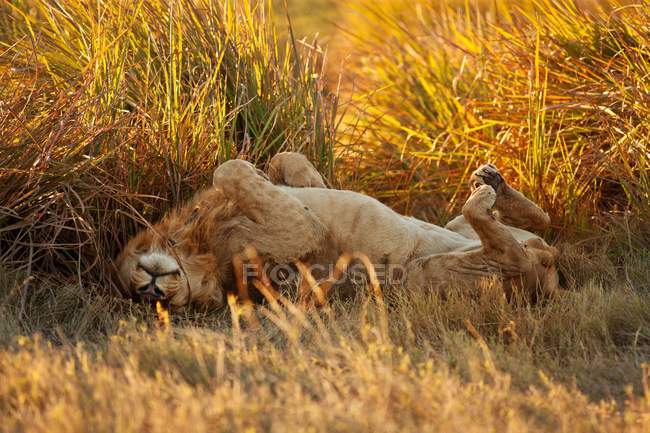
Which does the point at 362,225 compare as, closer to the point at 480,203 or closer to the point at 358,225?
the point at 358,225

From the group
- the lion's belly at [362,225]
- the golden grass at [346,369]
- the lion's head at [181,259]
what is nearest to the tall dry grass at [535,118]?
the lion's belly at [362,225]

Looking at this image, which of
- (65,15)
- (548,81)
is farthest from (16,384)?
(548,81)

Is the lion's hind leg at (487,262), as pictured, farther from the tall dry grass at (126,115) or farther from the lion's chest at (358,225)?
the tall dry grass at (126,115)

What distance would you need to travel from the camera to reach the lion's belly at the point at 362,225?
12.6ft

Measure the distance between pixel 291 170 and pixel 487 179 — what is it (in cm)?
92

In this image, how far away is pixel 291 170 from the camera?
4125mm

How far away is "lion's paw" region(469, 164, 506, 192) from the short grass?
0.44 m

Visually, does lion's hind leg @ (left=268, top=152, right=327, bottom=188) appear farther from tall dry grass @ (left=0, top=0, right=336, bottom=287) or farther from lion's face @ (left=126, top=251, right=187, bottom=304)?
lion's face @ (left=126, top=251, right=187, bottom=304)

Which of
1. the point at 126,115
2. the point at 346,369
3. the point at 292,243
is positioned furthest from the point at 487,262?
the point at 126,115

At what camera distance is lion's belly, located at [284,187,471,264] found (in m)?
3.85

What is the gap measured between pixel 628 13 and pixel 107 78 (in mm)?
2804

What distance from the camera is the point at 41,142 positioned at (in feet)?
11.8

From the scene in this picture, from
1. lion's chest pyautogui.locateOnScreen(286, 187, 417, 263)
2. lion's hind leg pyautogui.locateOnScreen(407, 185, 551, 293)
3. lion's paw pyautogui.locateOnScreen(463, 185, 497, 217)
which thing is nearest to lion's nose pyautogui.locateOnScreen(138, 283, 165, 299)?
lion's chest pyautogui.locateOnScreen(286, 187, 417, 263)

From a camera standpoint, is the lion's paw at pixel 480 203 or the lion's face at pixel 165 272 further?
the lion's paw at pixel 480 203
